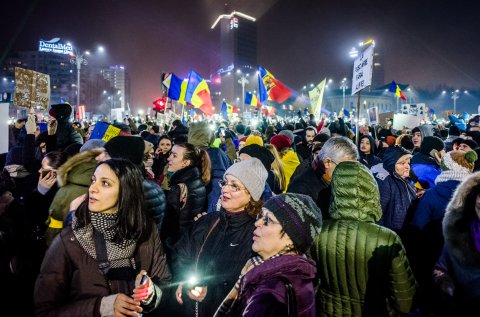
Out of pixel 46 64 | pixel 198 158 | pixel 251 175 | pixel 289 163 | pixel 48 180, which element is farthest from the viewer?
pixel 46 64

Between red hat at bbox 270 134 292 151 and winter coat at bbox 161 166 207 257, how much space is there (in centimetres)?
282

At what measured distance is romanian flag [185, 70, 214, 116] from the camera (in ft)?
40.5

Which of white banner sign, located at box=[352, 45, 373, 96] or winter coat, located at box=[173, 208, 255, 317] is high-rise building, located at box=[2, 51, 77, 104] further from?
winter coat, located at box=[173, 208, 255, 317]

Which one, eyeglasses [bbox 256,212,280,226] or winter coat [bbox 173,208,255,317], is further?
winter coat [bbox 173,208,255,317]

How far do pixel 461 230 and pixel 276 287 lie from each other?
1.92m

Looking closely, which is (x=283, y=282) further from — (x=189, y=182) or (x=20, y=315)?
(x=20, y=315)

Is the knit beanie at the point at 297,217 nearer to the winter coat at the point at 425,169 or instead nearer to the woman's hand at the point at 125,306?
the woman's hand at the point at 125,306

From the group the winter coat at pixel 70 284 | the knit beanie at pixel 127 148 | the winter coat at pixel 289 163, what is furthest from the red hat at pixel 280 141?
the winter coat at pixel 70 284

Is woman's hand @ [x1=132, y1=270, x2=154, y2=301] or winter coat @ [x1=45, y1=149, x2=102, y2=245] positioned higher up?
winter coat @ [x1=45, y1=149, x2=102, y2=245]

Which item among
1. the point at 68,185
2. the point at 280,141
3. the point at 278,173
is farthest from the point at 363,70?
the point at 68,185

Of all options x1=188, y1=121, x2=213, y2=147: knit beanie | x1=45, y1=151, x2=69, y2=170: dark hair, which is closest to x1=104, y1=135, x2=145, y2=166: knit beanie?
x1=45, y1=151, x2=69, y2=170: dark hair

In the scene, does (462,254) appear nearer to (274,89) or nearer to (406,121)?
(406,121)

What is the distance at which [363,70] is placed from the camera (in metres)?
8.08

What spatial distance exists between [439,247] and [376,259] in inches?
70.3
